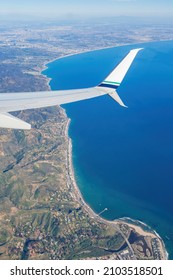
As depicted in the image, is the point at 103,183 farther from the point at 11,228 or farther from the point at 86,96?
the point at 86,96

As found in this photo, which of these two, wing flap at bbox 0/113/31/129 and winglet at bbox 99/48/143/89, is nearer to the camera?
wing flap at bbox 0/113/31/129

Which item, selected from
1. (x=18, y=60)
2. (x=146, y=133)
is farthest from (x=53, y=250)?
(x=18, y=60)

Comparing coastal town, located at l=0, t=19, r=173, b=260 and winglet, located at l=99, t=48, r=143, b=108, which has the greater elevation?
winglet, located at l=99, t=48, r=143, b=108

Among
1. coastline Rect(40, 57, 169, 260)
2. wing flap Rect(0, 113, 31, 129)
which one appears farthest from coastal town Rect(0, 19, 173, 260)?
wing flap Rect(0, 113, 31, 129)

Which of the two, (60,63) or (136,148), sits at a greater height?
(60,63)

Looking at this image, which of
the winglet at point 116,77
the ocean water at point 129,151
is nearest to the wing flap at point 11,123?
the winglet at point 116,77

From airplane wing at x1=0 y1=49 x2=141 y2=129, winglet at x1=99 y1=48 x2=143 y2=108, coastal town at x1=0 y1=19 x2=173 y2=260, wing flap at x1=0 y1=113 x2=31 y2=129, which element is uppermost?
winglet at x1=99 y1=48 x2=143 y2=108

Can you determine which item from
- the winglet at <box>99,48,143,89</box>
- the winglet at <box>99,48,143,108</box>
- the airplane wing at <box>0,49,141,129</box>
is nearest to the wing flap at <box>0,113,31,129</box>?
the airplane wing at <box>0,49,141,129</box>

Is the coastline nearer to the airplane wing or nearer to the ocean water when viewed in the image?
the ocean water

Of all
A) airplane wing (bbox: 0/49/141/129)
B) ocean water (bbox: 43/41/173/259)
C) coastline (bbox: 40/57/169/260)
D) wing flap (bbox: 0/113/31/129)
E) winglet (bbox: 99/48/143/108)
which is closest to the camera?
wing flap (bbox: 0/113/31/129)

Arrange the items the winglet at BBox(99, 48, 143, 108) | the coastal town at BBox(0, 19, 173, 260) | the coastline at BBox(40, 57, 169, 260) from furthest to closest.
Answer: the coastline at BBox(40, 57, 169, 260)
the coastal town at BBox(0, 19, 173, 260)
the winglet at BBox(99, 48, 143, 108)
